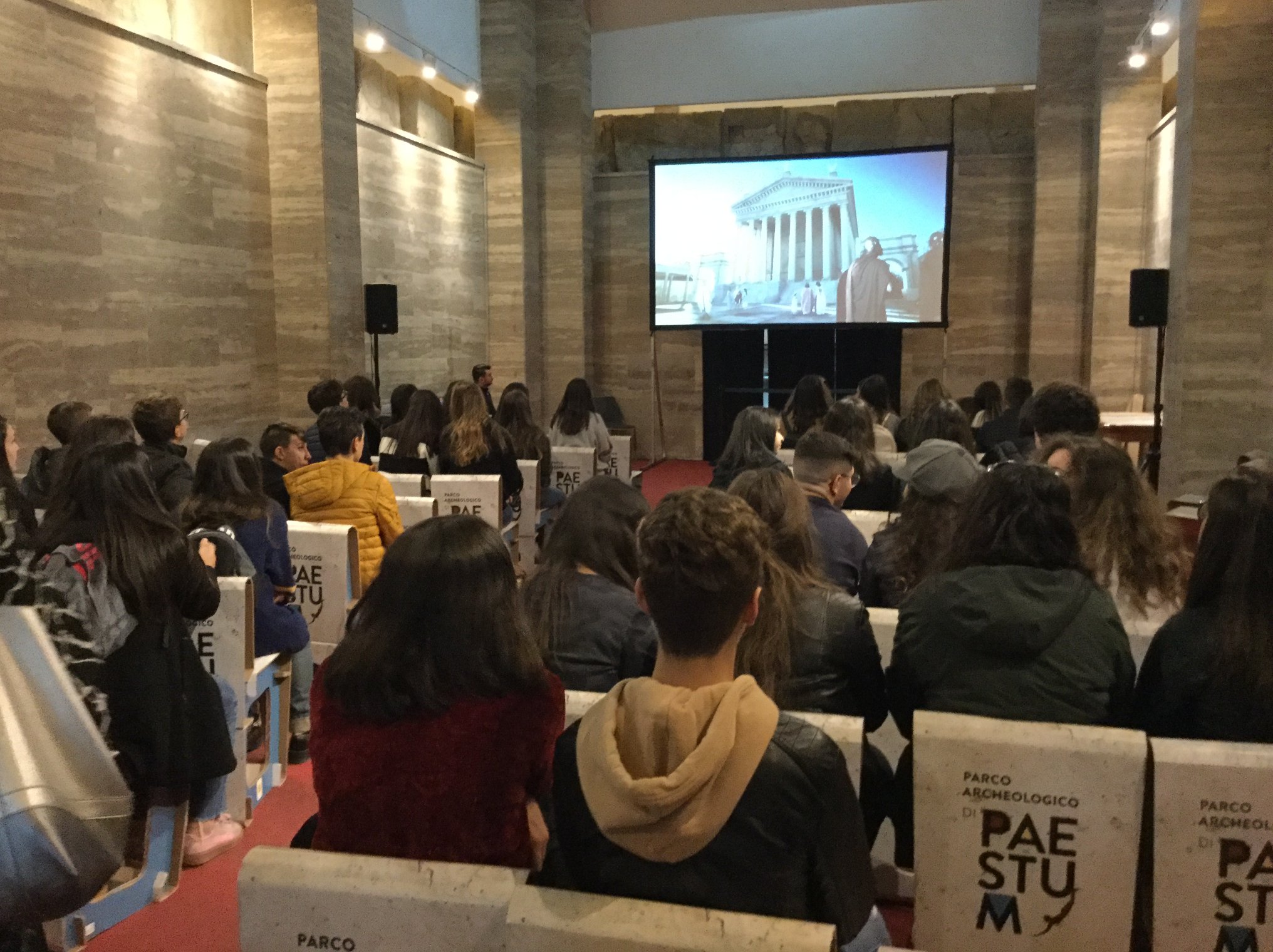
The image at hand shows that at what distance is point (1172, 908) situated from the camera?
6.81 ft

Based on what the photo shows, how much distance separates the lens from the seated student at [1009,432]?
582 cm

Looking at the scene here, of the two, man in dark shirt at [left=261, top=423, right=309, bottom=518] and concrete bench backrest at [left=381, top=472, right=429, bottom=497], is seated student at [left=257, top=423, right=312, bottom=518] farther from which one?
concrete bench backrest at [left=381, top=472, right=429, bottom=497]

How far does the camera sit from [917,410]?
667cm

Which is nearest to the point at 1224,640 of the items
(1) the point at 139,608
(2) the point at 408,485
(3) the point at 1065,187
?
(1) the point at 139,608

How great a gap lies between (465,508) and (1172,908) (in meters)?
4.13

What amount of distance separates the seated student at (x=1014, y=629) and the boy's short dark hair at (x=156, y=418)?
142 inches

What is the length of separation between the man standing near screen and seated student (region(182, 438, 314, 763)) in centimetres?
880

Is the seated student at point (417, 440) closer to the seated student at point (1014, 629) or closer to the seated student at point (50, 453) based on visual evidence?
the seated student at point (50, 453)

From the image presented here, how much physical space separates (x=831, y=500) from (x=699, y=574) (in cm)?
234

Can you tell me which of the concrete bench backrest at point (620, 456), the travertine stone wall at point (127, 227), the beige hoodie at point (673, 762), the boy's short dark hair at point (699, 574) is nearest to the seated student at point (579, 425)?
the concrete bench backrest at point (620, 456)

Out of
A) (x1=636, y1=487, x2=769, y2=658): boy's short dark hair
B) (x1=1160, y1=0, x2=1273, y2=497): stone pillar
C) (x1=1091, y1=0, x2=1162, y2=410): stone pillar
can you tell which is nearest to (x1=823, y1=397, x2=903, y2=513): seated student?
(x1=636, y1=487, x2=769, y2=658): boy's short dark hair

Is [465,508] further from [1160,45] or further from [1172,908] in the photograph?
[1160,45]

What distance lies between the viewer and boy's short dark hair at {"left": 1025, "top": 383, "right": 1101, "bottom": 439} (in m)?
4.67

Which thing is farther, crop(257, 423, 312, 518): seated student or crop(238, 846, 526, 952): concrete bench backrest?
crop(257, 423, 312, 518): seated student
